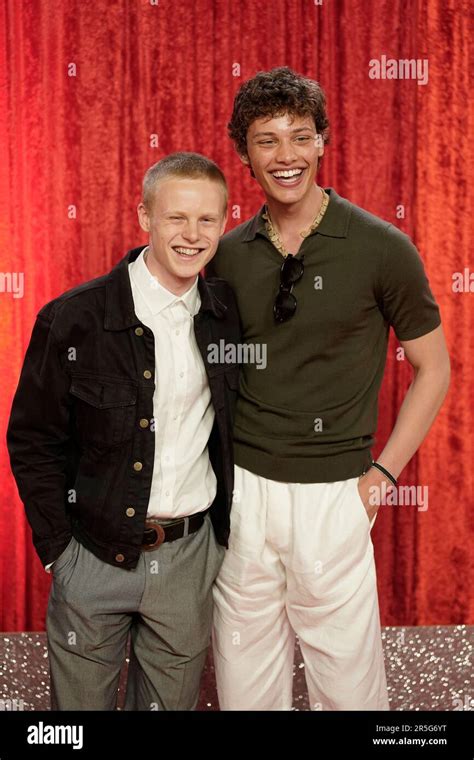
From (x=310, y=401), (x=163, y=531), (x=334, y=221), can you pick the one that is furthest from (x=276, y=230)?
(x=163, y=531)

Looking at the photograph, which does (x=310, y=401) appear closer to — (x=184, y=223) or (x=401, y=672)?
(x=184, y=223)

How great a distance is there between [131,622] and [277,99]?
42.3 inches

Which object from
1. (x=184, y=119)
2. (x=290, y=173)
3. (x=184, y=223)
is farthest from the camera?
(x=184, y=119)

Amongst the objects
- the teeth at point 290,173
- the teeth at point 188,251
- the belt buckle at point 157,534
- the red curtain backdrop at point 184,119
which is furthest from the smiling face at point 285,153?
the red curtain backdrop at point 184,119

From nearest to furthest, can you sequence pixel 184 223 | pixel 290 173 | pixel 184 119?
pixel 184 223, pixel 290 173, pixel 184 119

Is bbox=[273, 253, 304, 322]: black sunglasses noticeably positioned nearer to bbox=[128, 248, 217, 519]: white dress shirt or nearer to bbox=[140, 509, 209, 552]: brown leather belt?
bbox=[128, 248, 217, 519]: white dress shirt

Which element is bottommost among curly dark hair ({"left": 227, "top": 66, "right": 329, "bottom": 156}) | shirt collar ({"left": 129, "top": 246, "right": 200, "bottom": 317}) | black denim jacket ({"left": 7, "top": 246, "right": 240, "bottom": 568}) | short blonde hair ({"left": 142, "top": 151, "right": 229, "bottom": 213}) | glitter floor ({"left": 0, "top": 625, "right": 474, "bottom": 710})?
glitter floor ({"left": 0, "top": 625, "right": 474, "bottom": 710})

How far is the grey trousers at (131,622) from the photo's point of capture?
5.46ft

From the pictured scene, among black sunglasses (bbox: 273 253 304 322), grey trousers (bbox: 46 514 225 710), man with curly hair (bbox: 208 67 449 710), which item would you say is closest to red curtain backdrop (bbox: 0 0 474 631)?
man with curly hair (bbox: 208 67 449 710)

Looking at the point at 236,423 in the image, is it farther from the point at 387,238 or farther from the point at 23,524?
the point at 23,524

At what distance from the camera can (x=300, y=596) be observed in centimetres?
180

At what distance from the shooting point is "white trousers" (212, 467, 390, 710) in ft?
5.79

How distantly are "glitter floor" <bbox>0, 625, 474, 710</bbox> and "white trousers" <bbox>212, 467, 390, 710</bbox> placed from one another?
2.20 ft

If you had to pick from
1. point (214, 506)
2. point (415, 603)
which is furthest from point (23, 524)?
point (415, 603)
